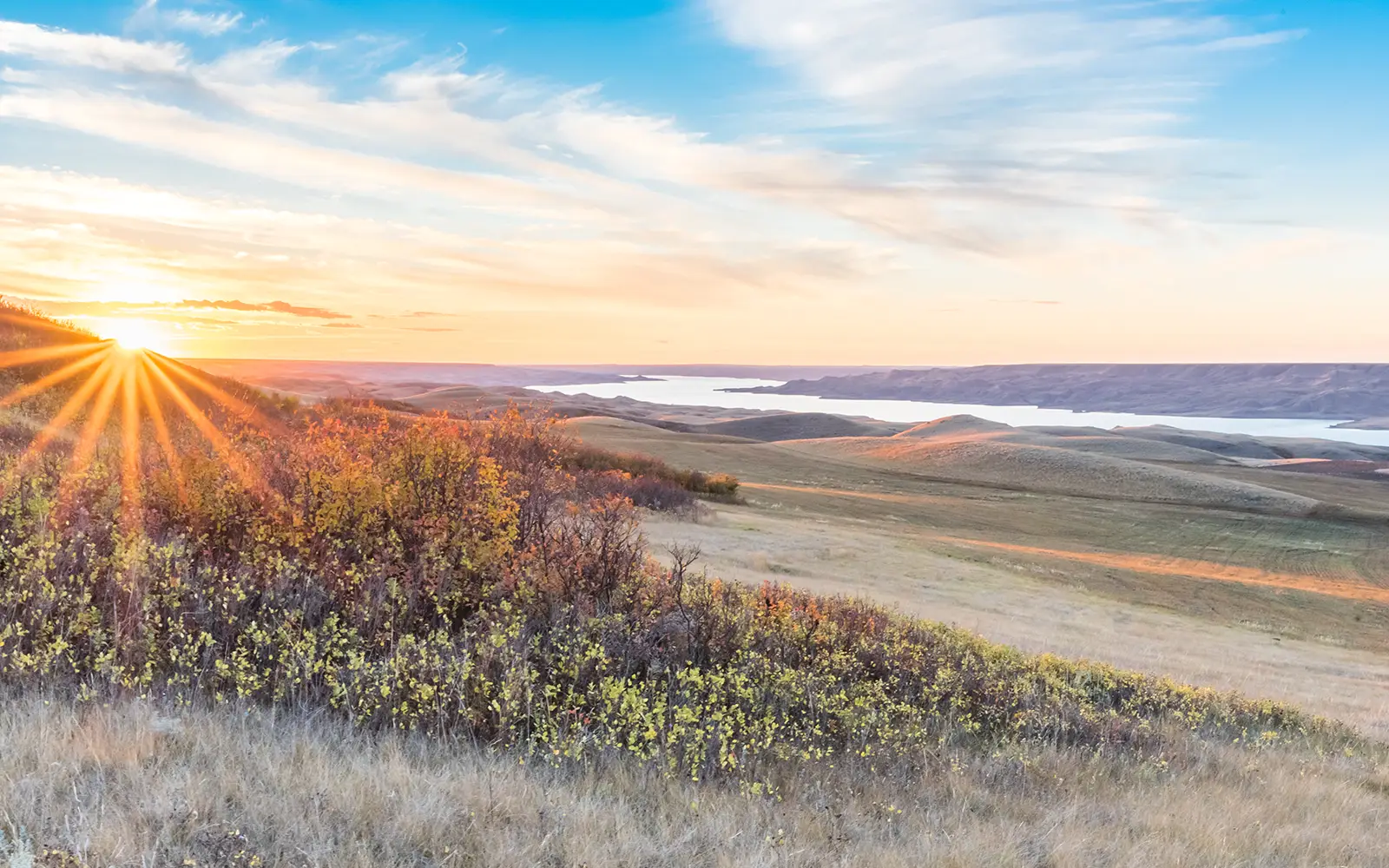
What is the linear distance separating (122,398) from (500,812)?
21.7m

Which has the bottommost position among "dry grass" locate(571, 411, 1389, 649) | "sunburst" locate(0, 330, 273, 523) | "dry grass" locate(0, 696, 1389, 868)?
"dry grass" locate(571, 411, 1389, 649)

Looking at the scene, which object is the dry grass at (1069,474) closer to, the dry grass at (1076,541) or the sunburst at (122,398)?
the dry grass at (1076,541)

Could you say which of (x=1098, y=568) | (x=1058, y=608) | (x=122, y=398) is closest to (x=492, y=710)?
(x=122, y=398)

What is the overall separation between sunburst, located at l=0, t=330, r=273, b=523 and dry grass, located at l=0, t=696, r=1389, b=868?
15.8 feet

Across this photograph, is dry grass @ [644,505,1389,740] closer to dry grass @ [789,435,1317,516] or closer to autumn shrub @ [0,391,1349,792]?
autumn shrub @ [0,391,1349,792]

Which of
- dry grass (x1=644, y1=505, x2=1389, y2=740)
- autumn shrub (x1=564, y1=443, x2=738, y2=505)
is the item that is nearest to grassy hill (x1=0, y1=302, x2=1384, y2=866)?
dry grass (x1=644, y1=505, x2=1389, y2=740)

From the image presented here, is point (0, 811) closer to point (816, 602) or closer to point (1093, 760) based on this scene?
point (1093, 760)

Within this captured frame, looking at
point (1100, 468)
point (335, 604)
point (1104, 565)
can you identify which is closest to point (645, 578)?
point (335, 604)

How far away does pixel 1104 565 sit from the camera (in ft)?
124

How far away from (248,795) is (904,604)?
1789cm

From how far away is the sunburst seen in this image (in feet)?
34.4

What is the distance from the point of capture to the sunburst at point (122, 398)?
34.4 ft

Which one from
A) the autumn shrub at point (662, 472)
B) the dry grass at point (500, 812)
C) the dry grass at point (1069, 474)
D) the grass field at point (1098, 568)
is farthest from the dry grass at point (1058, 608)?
the dry grass at point (1069, 474)

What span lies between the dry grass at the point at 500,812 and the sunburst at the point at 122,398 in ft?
15.8
